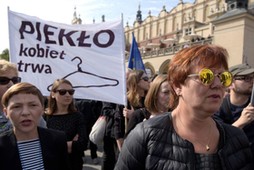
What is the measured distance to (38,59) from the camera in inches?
153

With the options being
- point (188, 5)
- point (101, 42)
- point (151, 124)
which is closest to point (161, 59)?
point (188, 5)

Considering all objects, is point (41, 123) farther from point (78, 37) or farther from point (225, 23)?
point (225, 23)

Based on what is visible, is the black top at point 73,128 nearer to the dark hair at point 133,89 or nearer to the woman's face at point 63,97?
the woman's face at point 63,97

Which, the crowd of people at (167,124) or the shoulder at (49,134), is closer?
the crowd of people at (167,124)

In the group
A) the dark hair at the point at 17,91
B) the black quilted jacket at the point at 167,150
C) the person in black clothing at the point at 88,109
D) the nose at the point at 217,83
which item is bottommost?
the person in black clothing at the point at 88,109

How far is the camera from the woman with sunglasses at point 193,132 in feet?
4.79

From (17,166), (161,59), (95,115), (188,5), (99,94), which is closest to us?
(17,166)

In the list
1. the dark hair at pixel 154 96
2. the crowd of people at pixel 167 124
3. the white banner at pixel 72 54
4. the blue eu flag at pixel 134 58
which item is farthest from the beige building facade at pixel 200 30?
the crowd of people at pixel 167 124

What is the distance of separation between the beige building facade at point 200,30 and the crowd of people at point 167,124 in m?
3.89

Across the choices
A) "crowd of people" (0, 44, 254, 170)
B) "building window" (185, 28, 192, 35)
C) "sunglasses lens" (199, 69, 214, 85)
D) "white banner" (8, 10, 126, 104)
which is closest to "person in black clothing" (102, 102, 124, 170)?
"white banner" (8, 10, 126, 104)

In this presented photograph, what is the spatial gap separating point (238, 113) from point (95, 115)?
3.99m

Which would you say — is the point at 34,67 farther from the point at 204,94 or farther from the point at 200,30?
the point at 200,30

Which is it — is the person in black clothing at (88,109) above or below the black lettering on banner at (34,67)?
below

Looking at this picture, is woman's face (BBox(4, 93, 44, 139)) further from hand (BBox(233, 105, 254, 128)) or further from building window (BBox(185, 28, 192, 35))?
building window (BBox(185, 28, 192, 35))
